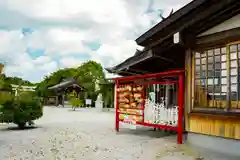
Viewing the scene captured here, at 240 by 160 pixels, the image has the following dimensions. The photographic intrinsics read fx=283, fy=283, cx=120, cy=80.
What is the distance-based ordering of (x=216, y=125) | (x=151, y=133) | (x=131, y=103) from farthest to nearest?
(x=151, y=133), (x=131, y=103), (x=216, y=125)

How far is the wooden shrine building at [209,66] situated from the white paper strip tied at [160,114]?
0.61 metres

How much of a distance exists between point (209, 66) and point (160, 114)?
2.59 meters

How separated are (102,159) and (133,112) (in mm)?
3926

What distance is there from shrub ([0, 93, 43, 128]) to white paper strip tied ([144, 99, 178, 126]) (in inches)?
231

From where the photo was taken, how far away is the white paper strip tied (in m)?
8.68

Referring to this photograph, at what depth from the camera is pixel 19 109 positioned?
12.7 metres

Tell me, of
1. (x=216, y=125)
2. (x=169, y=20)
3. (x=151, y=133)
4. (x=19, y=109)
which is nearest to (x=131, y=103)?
(x=151, y=133)

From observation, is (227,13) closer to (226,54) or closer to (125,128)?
(226,54)

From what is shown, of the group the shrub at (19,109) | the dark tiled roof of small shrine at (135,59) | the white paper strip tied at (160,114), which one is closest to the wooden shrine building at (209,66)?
the dark tiled roof of small shrine at (135,59)

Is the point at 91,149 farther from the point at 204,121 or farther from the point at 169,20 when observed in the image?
the point at 169,20

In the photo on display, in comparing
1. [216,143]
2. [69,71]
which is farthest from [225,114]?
[69,71]

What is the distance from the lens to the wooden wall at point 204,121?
6594 millimetres

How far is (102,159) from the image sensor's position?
6.56 meters

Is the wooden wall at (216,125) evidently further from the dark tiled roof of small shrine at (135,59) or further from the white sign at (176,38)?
the dark tiled roof of small shrine at (135,59)
